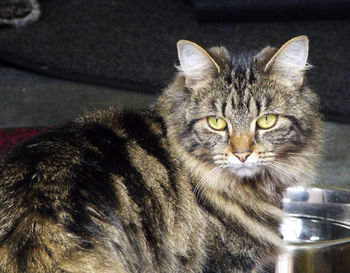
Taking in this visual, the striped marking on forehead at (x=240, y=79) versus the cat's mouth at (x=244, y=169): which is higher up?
the striped marking on forehead at (x=240, y=79)

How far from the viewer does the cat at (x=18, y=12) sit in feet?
12.4

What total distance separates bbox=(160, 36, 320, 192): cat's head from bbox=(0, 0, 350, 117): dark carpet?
5.50ft

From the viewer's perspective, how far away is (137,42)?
12.1ft

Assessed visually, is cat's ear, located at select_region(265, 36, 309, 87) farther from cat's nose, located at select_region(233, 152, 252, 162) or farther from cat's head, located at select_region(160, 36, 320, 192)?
cat's nose, located at select_region(233, 152, 252, 162)

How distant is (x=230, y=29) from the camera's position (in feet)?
12.3


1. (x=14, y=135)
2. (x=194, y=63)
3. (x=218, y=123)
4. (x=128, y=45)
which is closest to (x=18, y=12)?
(x=128, y=45)

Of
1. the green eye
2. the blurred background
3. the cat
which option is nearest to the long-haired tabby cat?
the green eye

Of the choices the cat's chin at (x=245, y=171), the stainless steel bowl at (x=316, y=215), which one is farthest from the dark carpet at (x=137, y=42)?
the cat's chin at (x=245, y=171)

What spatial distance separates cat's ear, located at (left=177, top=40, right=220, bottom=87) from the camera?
158 cm

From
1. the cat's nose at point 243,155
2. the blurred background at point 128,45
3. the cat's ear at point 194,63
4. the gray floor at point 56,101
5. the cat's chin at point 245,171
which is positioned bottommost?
the cat's chin at point 245,171

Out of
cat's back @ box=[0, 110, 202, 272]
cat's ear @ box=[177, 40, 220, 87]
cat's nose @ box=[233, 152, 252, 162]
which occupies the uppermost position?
cat's ear @ box=[177, 40, 220, 87]

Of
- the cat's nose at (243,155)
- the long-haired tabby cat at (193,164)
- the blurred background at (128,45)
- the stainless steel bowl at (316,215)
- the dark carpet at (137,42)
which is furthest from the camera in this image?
the dark carpet at (137,42)

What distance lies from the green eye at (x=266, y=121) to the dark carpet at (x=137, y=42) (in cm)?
175

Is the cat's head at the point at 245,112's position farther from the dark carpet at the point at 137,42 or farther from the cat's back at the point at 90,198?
the dark carpet at the point at 137,42
